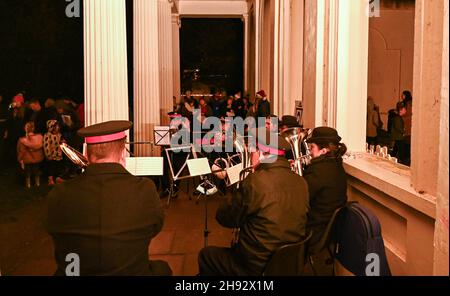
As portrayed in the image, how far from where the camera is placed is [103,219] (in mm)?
3020

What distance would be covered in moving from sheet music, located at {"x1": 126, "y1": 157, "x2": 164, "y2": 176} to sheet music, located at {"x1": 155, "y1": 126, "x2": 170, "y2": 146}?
356 centimetres

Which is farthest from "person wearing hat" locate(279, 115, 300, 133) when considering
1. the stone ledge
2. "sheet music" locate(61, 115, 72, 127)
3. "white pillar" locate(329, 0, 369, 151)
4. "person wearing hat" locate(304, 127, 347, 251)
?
"sheet music" locate(61, 115, 72, 127)

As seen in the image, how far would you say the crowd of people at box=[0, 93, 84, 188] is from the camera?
33.0ft

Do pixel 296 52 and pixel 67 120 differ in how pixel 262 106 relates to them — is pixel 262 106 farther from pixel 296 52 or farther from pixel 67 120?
pixel 67 120

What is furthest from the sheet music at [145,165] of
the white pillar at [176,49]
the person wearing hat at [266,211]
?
the white pillar at [176,49]

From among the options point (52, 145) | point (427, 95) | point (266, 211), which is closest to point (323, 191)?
point (266, 211)

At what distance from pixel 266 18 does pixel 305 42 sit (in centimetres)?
1024

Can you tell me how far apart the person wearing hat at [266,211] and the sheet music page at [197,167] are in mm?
2247

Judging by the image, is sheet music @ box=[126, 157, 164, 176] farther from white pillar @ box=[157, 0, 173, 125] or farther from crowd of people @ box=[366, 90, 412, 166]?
white pillar @ box=[157, 0, 173, 125]

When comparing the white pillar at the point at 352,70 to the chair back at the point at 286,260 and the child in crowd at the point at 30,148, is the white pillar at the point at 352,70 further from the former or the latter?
the child in crowd at the point at 30,148

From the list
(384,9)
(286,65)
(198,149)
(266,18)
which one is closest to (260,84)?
(266,18)

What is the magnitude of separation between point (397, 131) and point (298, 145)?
3.71 metres

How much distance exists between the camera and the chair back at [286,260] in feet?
12.0

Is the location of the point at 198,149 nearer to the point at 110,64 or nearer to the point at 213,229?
the point at 213,229
